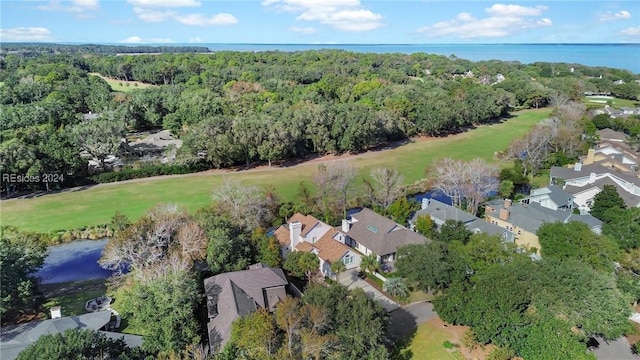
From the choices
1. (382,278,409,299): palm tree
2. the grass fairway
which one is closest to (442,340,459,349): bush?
(382,278,409,299): palm tree

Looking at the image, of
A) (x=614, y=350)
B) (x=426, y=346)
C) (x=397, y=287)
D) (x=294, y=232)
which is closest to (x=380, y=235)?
(x=397, y=287)

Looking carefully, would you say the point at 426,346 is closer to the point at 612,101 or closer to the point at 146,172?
the point at 146,172

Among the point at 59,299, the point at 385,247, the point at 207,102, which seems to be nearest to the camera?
the point at 59,299

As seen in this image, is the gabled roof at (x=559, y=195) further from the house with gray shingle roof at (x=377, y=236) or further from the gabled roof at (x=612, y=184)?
the house with gray shingle roof at (x=377, y=236)

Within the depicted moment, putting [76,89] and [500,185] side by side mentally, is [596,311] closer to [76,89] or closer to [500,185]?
[500,185]

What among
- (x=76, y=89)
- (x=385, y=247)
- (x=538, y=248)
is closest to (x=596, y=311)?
(x=538, y=248)

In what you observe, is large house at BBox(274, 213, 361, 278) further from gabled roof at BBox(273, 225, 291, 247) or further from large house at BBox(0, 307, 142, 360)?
large house at BBox(0, 307, 142, 360)
